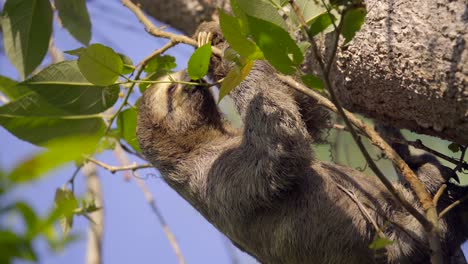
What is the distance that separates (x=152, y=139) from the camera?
14.6ft

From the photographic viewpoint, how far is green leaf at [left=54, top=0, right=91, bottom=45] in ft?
10.9

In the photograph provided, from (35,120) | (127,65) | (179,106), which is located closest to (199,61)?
(127,65)

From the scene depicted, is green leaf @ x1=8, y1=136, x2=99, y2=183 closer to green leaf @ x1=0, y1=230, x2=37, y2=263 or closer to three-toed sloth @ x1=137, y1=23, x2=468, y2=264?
green leaf @ x1=0, y1=230, x2=37, y2=263

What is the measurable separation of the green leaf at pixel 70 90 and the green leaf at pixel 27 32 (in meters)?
0.12

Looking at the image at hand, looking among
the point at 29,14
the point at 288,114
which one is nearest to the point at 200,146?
the point at 288,114

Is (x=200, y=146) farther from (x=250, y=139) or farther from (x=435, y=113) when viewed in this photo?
(x=435, y=113)

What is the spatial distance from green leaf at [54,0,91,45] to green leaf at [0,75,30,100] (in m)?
0.47

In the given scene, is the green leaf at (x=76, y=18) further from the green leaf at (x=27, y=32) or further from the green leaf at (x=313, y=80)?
the green leaf at (x=313, y=80)

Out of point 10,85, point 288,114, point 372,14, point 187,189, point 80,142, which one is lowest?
point 187,189

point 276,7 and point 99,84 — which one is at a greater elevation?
point 276,7

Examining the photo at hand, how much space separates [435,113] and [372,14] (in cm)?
65

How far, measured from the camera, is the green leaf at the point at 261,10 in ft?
7.71

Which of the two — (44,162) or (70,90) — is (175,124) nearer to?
(70,90)

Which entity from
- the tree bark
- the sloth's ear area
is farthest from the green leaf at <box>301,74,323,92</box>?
the sloth's ear area
